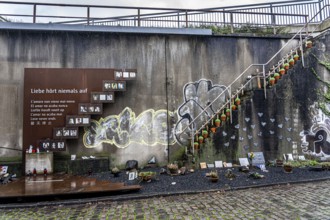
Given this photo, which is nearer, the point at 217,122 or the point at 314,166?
the point at 314,166

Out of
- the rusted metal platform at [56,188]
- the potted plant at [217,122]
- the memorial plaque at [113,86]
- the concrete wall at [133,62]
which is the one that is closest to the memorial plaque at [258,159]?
the potted plant at [217,122]

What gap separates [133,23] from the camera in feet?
43.3

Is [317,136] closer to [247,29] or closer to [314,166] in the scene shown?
[314,166]

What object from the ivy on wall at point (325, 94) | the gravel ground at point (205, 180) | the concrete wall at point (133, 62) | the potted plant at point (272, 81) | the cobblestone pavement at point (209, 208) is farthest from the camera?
the ivy on wall at point (325, 94)

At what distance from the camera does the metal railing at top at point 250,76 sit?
10.4 metres

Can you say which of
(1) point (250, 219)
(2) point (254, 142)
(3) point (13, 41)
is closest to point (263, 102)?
(2) point (254, 142)

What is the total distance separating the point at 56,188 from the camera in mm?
7305

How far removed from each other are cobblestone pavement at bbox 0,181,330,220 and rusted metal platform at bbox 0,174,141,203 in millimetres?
411

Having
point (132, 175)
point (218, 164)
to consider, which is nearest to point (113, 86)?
point (132, 175)

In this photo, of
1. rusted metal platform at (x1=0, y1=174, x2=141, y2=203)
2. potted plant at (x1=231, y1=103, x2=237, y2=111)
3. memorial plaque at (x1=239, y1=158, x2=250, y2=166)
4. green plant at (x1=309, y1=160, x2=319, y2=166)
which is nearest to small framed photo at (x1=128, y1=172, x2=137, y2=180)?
rusted metal platform at (x1=0, y1=174, x2=141, y2=203)

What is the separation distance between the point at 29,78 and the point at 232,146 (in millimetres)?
8394

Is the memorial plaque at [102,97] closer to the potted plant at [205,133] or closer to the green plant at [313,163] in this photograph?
the potted plant at [205,133]

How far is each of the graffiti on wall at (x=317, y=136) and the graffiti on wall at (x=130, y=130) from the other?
5778 mm

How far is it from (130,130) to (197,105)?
9.78ft
